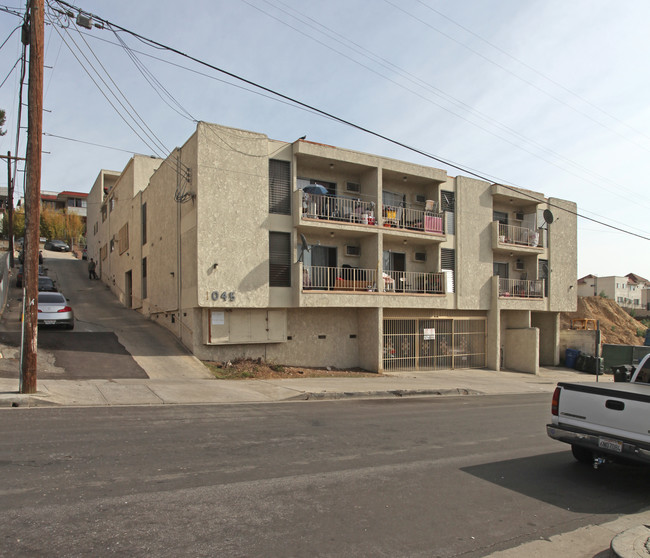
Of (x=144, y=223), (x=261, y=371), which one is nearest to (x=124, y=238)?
(x=144, y=223)

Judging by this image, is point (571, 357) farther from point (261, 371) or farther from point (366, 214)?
point (261, 371)

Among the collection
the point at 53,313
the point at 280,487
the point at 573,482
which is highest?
the point at 53,313

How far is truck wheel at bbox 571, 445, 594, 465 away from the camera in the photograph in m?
7.27

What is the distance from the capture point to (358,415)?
10.9 metres

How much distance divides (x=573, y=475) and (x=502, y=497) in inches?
67.9

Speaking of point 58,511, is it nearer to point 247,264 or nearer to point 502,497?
point 502,497

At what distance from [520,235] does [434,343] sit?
8438 mm

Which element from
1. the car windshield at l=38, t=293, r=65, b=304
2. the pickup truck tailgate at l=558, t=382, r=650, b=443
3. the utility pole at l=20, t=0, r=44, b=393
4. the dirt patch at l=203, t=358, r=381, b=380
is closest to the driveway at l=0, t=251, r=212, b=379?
the dirt patch at l=203, t=358, r=381, b=380

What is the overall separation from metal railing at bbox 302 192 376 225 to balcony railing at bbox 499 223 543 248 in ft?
28.8

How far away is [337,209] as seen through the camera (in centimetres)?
2069

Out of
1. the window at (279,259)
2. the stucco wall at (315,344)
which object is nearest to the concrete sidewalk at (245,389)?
the stucco wall at (315,344)

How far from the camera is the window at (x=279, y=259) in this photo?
1939cm

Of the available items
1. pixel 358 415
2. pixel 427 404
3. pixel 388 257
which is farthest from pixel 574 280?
pixel 358 415

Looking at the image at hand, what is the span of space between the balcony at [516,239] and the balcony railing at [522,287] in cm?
161
